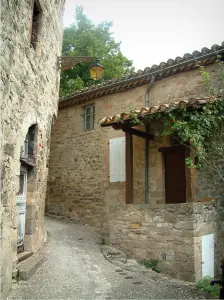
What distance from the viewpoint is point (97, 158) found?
985 cm

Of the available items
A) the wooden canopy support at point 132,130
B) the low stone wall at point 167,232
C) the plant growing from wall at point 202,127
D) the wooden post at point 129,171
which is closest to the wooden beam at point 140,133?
the wooden canopy support at point 132,130

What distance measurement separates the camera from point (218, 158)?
705cm

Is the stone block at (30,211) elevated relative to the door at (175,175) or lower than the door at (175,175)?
lower

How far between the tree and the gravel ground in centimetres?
987

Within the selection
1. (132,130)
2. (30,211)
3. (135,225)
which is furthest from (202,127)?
(30,211)

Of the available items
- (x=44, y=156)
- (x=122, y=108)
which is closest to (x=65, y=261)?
(x=44, y=156)

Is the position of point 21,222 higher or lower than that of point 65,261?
higher

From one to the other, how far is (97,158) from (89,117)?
1617 mm

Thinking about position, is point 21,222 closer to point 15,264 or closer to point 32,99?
point 15,264

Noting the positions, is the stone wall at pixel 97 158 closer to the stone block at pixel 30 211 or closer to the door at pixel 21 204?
the stone block at pixel 30 211

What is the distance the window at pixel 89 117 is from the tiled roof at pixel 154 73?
1.12 feet

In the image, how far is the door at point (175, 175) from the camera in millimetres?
7898

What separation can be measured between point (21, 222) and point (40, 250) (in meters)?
0.84

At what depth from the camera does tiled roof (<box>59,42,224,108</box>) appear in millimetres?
7469
